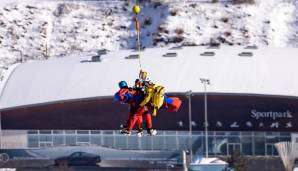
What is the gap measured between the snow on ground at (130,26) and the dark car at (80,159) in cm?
3082

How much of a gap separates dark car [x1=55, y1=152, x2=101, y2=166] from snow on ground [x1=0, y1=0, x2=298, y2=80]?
101ft

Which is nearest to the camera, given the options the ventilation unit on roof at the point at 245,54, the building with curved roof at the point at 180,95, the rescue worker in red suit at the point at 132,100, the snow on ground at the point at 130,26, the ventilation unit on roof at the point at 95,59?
the rescue worker in red suit at the point at 132,100

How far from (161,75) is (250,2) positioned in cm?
4238

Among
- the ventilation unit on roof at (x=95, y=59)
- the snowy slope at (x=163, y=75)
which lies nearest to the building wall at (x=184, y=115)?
the snowy slope at (x=163, y=75)

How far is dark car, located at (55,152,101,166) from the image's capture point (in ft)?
296

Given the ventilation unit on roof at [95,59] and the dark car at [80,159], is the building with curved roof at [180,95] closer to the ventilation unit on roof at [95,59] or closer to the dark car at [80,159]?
the ventilation unit on roof at [95,59]

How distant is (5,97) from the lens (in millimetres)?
91625

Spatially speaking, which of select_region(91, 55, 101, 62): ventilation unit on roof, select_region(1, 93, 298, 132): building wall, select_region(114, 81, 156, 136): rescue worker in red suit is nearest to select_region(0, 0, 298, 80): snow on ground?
select_region(91, 55, 101, 62): ventilation unit on roof

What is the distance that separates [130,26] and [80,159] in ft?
127

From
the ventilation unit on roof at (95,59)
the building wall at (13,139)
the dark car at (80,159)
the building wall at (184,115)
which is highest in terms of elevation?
the ventilation unit on roof at (95,59)

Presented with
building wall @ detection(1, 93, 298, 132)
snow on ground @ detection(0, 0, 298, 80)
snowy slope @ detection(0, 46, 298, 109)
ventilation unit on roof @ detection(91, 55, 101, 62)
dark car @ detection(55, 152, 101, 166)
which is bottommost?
dark car @ detection(55, 152, 101, 166)

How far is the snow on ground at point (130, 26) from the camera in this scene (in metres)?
122

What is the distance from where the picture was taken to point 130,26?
126 meters

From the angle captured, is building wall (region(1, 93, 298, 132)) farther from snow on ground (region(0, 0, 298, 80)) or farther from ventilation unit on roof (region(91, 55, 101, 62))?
snow on ground (region(0, 0, 298, 80))
